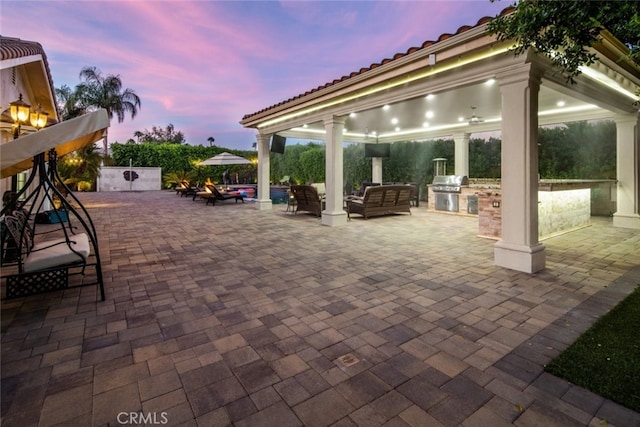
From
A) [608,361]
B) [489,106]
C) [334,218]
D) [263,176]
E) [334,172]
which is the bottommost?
[608,361]

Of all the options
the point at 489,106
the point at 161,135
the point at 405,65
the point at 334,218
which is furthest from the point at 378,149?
the point at 161,135

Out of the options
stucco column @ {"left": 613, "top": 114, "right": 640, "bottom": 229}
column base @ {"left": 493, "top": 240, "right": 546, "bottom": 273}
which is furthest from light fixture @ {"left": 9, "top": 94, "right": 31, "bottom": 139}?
stucco column @ {"left": 613, "top": 114, "right": 640, "bottom": 229}

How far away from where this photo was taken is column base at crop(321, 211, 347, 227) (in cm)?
812

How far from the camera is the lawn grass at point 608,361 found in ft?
6.07

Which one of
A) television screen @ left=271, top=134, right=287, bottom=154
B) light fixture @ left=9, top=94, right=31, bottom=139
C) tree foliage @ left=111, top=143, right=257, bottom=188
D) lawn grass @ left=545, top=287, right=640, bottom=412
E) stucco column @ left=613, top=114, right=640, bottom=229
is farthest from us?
tree foliage @ left=111, top=143, right=257, bottom=188

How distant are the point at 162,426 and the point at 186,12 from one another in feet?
42.7

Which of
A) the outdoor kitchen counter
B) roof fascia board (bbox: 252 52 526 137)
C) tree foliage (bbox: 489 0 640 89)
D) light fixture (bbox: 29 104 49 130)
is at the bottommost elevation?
the outdoor kitchen counter

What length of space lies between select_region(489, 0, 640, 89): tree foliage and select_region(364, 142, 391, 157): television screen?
1203 centimetres

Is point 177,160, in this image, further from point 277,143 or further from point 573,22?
point 573,22

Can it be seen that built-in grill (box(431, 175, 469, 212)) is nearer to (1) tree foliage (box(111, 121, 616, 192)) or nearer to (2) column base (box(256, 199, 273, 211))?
(1) tree foliage (box(111, 121, 616, 192))

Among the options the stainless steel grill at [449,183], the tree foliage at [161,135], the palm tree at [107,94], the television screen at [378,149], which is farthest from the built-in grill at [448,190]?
the tree foliage at [161,135]

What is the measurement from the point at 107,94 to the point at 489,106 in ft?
97.8

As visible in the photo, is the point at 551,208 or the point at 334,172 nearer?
the point at 551,208

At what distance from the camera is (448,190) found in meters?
10.5
